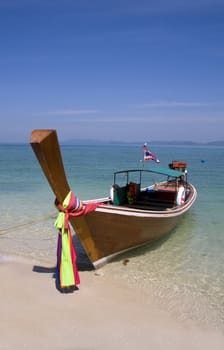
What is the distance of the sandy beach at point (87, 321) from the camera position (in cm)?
500

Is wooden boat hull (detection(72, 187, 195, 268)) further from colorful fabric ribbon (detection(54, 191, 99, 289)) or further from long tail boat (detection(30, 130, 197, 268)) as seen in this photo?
colorful fabric ribbon (detection(54, 191, 99, 289))

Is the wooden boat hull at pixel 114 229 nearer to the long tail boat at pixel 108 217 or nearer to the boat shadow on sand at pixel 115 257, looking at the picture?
the long tail boat at pixel 108 217

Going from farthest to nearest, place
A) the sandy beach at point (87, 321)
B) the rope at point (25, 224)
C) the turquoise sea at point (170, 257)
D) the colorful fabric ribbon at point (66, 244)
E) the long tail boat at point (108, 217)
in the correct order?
the rope at point (25, 224), the turquoise sea at point (170, 257), the colorful fabric ribbon at point (66, 244), the long tail boat at point (108, 217), the sandy beach at point (87, 321)

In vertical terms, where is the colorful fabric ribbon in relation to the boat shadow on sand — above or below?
above

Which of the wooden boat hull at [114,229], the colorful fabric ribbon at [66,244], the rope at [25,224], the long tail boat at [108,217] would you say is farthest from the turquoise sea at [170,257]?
the colorful fabric ribbon at [66,244]

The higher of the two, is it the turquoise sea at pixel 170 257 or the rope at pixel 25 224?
the rope at pixel 25 224

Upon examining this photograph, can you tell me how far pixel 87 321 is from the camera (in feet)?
18.3

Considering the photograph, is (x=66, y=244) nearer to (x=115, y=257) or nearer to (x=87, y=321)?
(x=87, y=321)

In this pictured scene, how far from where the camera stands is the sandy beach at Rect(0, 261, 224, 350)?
5004mm

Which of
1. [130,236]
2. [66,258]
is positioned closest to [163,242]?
[130,236]

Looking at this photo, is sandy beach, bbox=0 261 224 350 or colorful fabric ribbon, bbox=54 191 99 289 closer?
sandy beach, bbox=0 261 224 350

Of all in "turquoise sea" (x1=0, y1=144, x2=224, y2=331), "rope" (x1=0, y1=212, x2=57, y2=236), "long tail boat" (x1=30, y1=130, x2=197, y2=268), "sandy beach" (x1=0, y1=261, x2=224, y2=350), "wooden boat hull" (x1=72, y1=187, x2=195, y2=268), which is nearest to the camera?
"sandy beach" (x1=0, y1=261, x2=224, y2=350)

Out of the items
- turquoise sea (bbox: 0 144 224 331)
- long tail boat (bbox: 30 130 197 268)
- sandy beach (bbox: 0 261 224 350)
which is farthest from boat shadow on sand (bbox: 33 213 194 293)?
sandy beach (bbox: 0 261 224 350)

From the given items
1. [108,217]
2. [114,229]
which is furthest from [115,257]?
[108,217]
